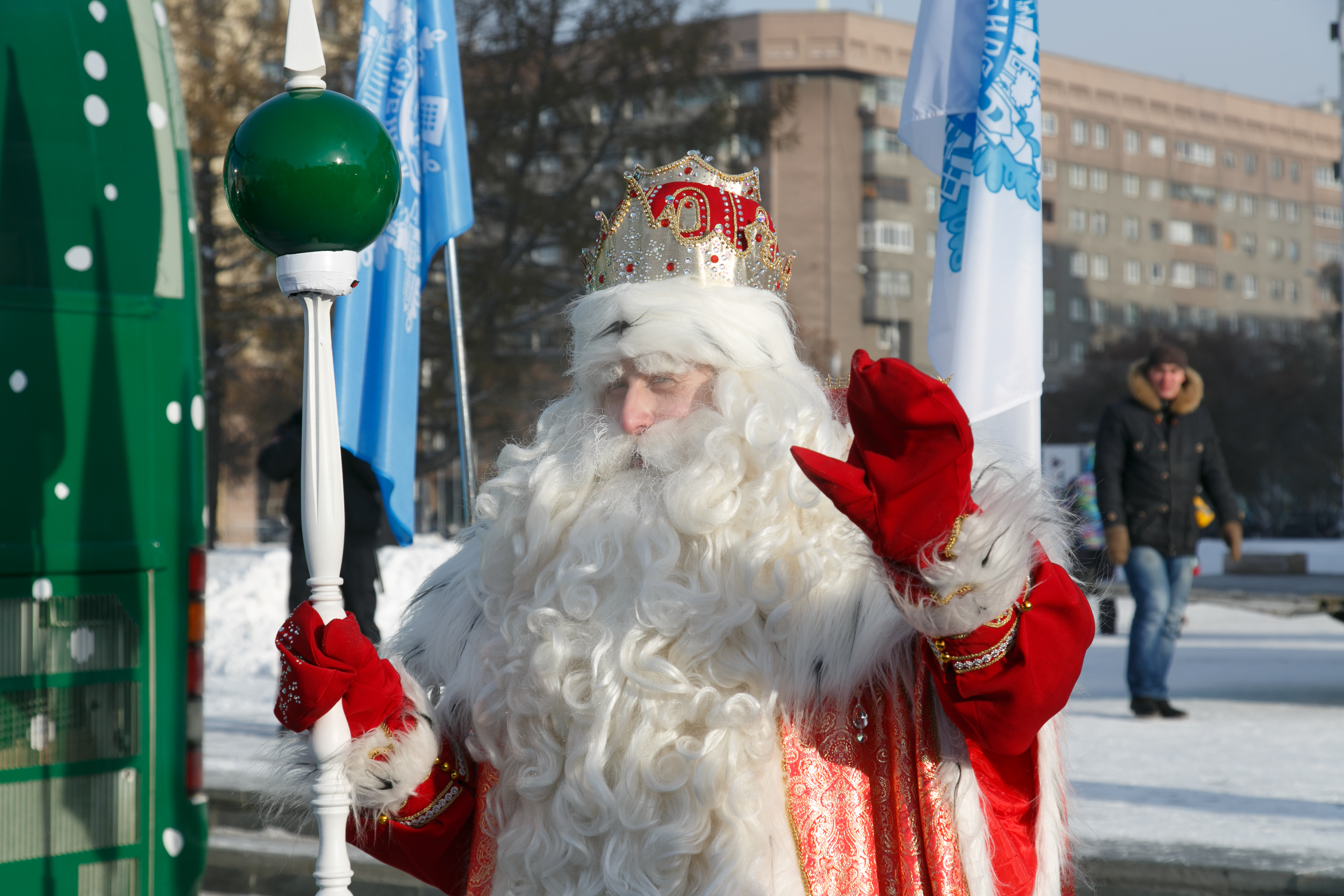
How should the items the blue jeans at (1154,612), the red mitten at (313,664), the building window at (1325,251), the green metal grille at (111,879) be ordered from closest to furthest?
the red mitten at (313,664)
the green metal grille at (111,879)
the blue jeans at (1154,612)
the building window at (1325,251)

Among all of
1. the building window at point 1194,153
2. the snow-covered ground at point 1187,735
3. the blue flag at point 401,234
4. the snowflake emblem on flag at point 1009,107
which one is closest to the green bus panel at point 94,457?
the snow-covered ground at point 1187,735

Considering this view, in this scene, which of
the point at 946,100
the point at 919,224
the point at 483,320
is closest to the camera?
the point at 946,100

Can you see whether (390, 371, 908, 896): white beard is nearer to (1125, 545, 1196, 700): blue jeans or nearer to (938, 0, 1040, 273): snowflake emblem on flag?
(938, 0, 1040, 273): snowflake emblem on flag

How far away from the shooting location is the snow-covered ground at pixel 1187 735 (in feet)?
16.0

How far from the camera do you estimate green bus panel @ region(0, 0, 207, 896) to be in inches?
109

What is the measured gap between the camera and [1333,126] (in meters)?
84.2

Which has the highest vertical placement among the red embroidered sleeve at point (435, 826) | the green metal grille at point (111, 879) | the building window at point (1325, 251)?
the building window at point (1325, 251)

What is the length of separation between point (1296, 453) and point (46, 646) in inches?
1885

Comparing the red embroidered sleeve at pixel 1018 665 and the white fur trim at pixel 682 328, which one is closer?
the red embroidered sleeve at pixel 1018 665

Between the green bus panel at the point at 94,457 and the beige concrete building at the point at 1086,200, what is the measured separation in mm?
45998

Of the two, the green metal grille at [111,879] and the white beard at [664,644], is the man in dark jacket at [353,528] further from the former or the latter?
the white beard at [664,644]

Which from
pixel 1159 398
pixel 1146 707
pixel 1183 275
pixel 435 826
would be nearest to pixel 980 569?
pixel 435 826

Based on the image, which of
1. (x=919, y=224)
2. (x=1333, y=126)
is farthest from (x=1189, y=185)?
(x=919, y=224)

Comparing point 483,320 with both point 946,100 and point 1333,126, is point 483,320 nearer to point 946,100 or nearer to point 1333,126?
point 946,100
